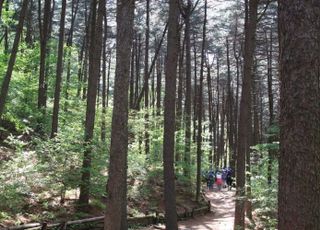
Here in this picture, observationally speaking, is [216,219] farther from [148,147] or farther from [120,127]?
[120,127]

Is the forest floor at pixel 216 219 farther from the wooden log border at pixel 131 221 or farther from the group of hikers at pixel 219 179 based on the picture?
the group of hikers at pixel 219 179

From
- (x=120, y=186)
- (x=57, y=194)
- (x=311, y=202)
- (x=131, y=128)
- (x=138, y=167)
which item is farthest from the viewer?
(x=131, y=128)

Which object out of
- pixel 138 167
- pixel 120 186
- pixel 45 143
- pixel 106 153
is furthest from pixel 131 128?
pixel 120 186

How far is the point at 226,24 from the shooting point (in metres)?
31.9

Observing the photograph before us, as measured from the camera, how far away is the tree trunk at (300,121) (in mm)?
4090

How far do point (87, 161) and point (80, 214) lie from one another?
1714mm

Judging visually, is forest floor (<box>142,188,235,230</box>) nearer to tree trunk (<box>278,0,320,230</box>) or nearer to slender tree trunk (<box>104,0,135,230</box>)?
slender tree trunk (<box>104,0,135,230</box>)

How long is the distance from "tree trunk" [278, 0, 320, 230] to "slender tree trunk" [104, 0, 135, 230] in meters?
4.66

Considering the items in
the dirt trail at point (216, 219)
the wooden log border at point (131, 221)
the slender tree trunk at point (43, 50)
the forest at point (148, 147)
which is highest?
the slender tree trunk at point (43, 50)

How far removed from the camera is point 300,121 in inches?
165

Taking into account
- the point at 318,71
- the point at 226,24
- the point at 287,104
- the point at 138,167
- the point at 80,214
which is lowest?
the point at 80,214

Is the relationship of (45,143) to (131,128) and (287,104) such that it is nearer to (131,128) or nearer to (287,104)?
(131,128)

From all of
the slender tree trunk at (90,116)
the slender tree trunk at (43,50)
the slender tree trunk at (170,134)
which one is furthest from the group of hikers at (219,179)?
the slender tree trunk at (170,134)

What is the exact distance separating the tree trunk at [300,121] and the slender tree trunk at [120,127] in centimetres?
466
